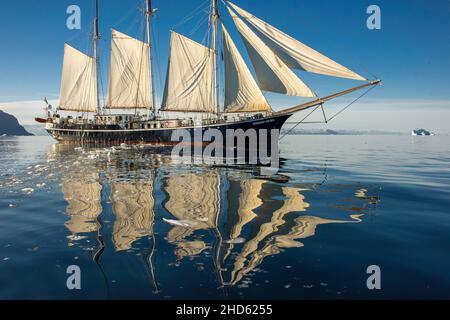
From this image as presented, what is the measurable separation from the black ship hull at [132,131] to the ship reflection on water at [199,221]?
27.3 meters

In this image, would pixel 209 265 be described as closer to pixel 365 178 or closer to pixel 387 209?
pixel 387 209

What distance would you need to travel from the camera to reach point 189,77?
162 ft

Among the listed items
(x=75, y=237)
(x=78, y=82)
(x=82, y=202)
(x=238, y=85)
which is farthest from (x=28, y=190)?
(x=78, y=82)

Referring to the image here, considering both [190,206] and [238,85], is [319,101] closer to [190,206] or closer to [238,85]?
[238,85]

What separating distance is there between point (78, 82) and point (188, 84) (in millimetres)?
32388

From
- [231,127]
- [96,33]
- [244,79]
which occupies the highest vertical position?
[96,33]

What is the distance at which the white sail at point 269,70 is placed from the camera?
33.2 metres

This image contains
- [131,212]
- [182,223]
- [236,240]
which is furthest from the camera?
[131,212]

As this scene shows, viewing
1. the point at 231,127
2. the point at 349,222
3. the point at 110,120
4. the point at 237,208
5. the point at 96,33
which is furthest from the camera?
the point at 96,33

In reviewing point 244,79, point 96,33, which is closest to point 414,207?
point 244,79

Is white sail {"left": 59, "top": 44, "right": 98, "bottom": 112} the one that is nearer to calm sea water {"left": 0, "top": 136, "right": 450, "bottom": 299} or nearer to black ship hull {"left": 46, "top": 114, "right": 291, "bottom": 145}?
black ship hull {"left": 46, "top": 114, "right": 291, "bottom": 145}

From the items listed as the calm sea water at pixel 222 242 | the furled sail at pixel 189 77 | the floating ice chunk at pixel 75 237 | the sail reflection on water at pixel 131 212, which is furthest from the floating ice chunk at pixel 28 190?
the furled sail at pixel 189 77

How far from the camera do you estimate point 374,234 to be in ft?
26.0
